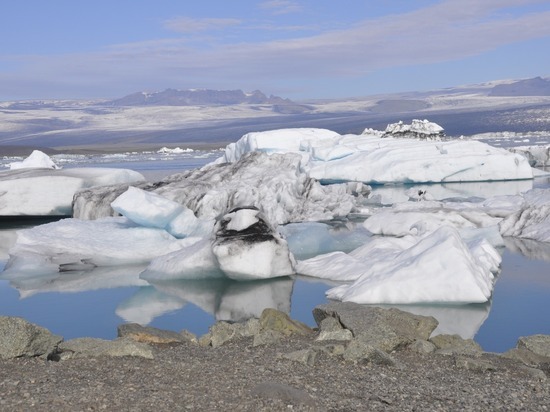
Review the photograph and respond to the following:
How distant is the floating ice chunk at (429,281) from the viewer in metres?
7.21

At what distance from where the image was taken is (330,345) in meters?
5.25

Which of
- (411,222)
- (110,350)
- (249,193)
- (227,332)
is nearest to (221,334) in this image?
(227,332)

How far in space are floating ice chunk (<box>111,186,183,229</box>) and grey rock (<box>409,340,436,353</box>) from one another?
5.53 meters

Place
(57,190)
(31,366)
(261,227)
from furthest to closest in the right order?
(57,190) → (261,227) → (31,366)

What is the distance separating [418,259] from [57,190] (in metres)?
8.38

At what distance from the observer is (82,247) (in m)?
9.62

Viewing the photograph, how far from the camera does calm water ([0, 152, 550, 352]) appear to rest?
264 inches

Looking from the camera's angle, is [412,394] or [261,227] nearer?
[412,394]

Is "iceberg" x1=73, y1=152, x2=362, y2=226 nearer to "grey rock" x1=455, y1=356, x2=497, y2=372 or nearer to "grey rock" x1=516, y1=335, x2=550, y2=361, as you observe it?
"grey rock" x1=516, y1=335, x2=550, y2=361

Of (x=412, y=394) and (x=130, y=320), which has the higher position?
(x=412, y=394)

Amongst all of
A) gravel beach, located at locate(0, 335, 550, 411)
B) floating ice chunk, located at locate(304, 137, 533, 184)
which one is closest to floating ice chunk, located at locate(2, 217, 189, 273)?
gravel beach, located at locate(0, 335, 550, 411)

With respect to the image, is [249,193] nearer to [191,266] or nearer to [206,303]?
[191,266]

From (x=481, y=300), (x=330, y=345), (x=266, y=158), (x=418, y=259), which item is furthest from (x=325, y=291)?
(x=266, y=158)

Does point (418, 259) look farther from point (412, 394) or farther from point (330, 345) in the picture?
point (412, 394)
